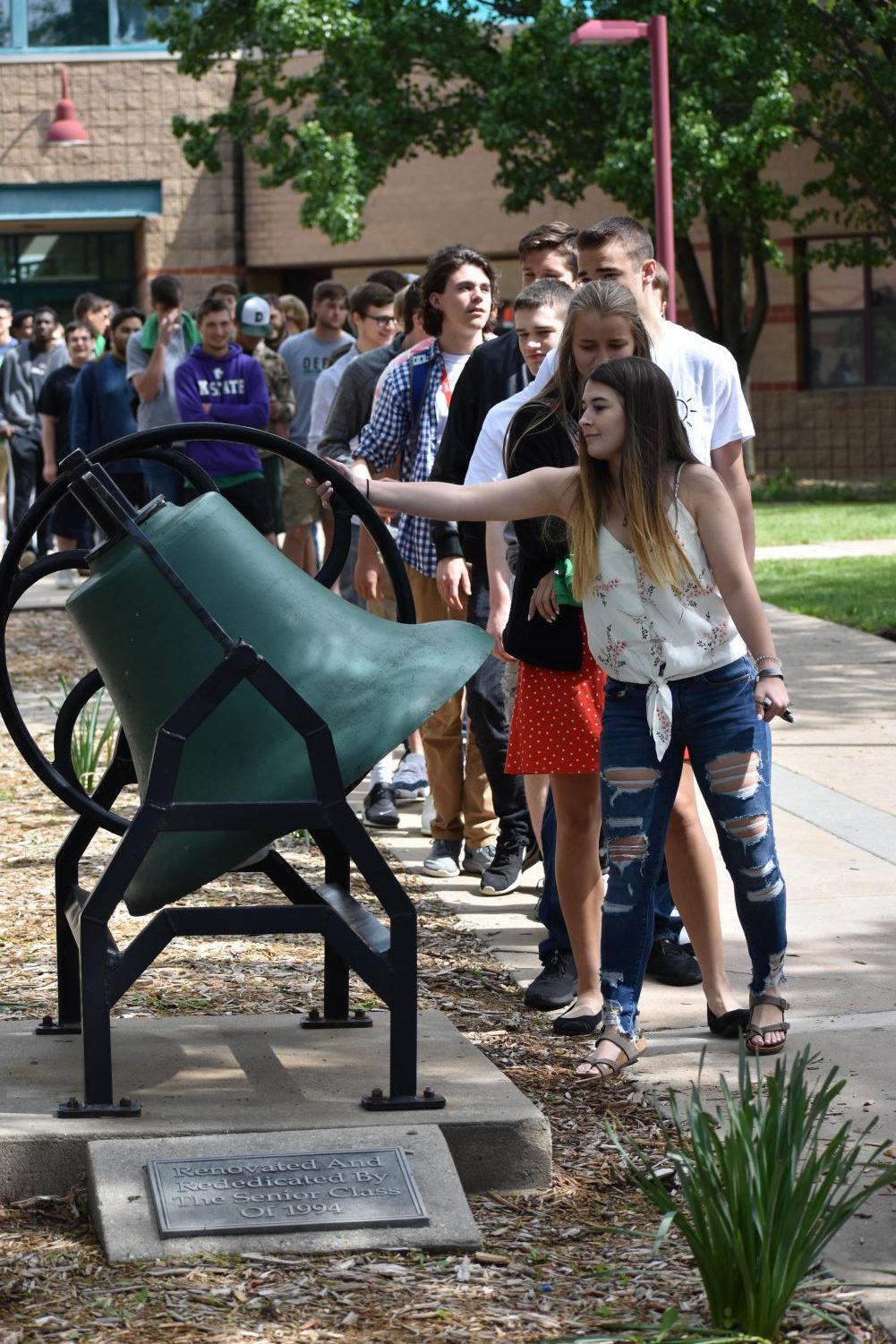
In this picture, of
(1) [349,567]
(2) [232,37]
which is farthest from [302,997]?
(2) [232,37]

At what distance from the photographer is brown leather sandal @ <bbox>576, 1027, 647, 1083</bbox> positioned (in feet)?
14.0

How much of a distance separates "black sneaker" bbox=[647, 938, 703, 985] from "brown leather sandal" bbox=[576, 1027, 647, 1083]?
769 millimetres

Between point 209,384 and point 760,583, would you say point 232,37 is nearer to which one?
point 760,583

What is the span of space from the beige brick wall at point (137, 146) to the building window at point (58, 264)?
772 millimetres

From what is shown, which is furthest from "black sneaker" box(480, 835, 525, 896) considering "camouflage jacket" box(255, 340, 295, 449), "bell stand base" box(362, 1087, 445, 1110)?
"camouflage jacket" box(255, 340, 295, 449)

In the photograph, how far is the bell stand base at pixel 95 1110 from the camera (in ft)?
12.2

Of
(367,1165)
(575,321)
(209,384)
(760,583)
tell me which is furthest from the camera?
(760,583)

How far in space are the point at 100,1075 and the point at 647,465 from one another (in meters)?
1.71

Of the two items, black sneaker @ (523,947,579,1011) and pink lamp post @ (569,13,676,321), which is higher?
pink lamp post @ (569,13,676,321)

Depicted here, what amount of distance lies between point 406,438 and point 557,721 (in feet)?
7.39

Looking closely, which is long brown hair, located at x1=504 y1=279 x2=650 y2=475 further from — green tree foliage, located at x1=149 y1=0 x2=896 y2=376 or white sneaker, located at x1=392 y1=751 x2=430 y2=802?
green tree foliage, located at x1=149 y1=0 x2=896 y2=376

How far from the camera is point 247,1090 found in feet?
12.9

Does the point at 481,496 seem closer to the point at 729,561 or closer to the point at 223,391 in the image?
the point at 729,561

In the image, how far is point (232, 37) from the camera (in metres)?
25.3
